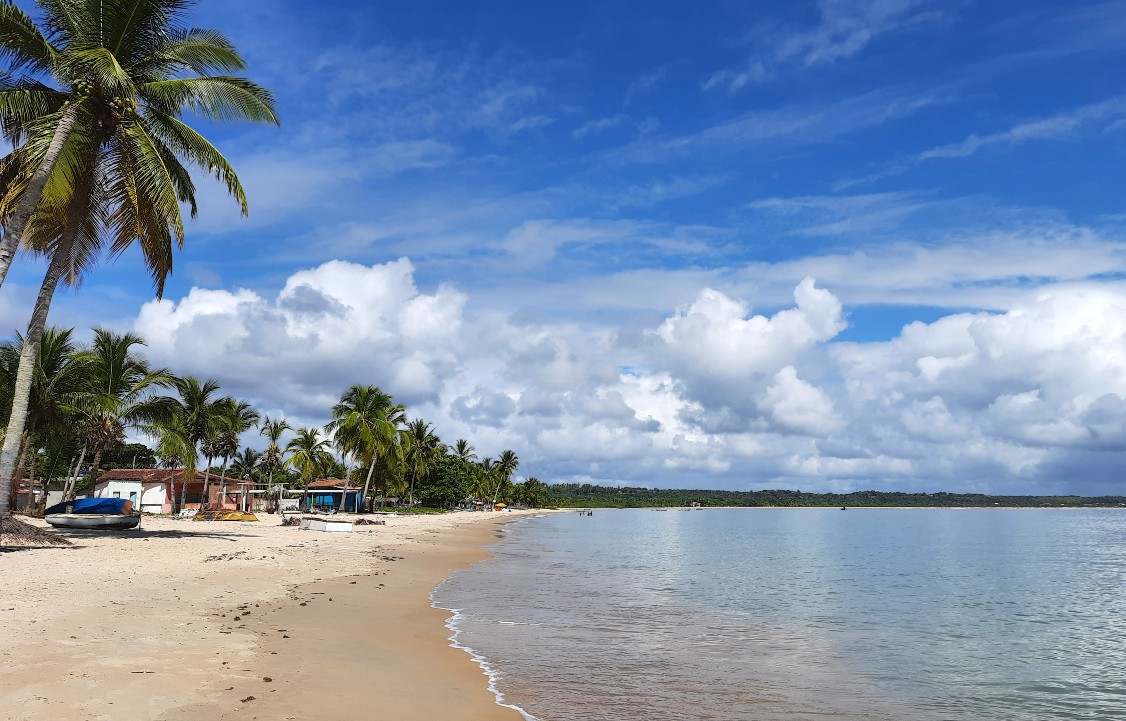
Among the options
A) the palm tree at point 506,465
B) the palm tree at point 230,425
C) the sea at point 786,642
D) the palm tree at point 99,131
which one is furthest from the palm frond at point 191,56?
the palm tree at point 506,465

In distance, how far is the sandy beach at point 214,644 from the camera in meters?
7.67

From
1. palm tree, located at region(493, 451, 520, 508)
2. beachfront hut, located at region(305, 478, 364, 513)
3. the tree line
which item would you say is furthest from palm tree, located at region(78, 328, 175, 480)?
palm tree, located at region(493, 451, 520, 508)

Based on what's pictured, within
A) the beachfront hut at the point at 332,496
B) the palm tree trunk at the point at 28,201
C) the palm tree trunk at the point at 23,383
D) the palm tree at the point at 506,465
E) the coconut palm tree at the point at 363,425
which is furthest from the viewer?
the palm tree at the point at 506,465

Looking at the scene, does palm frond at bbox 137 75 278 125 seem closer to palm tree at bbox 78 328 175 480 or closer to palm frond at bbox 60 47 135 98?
palm frond at bbox 60 47 135 98

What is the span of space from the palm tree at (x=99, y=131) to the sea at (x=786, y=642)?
12653mm

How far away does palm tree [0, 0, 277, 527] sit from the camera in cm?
1816

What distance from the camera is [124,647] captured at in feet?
31.2

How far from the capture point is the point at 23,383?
1900 cm

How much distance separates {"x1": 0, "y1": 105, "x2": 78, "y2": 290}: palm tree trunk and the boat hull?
14.4 meters

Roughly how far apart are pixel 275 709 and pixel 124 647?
313cm

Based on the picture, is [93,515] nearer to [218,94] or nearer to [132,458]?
[218,94]

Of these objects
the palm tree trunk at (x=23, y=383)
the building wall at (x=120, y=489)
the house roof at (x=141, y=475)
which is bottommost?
the building wall at (x=120, y=489)

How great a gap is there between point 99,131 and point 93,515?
50.8 feet

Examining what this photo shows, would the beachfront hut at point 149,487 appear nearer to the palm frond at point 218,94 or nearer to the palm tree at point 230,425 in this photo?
the palm tree at point 230,425
